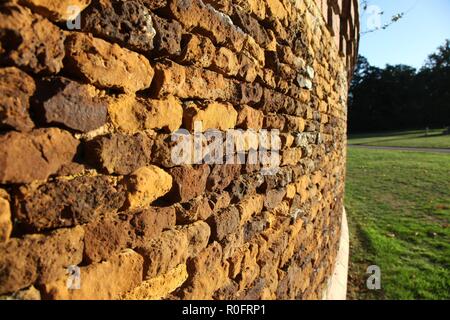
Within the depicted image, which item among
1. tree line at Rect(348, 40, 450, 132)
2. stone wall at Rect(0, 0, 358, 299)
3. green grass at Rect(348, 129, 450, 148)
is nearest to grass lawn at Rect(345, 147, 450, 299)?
stone wall at Rect(0, 0, 358, 299)

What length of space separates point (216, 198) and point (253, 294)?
65 centimetres

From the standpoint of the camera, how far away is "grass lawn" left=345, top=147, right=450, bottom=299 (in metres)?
5.14

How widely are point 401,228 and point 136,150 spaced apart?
7581 millimetres

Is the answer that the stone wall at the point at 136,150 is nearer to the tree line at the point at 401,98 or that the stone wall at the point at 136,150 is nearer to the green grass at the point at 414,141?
the green grass at the point at 414,141

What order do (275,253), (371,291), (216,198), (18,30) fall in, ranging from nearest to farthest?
(18,30), (216,198), (275,253), (371,291)

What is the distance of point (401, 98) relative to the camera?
155ft

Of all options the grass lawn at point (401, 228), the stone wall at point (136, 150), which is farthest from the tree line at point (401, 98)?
the stone wall at point (136, 150)

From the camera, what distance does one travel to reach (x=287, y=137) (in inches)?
99.7

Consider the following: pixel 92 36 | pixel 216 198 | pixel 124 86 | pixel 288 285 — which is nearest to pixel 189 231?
pixel 216 198

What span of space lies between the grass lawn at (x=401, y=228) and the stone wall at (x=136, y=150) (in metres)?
3.53

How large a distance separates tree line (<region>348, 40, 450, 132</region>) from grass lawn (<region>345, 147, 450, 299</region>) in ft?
114

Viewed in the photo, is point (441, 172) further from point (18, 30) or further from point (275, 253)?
point (18, 30)

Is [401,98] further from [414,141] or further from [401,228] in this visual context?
[401,228]

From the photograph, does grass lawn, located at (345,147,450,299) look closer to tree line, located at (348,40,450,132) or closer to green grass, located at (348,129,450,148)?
green grass, located at (348,129,450,148)
